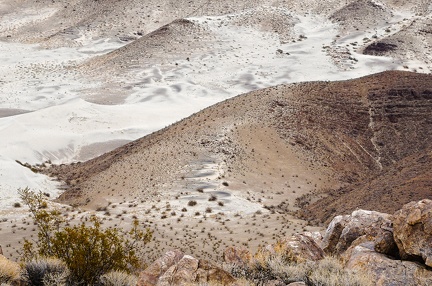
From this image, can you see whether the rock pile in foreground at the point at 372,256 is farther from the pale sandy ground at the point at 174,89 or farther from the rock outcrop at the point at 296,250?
the pale sandy ground at the point at 174,89

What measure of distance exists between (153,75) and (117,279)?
192 ft

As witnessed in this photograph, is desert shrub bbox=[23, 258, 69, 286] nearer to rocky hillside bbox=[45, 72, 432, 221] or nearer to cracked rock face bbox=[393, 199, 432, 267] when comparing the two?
cracked rock face bbox=[393, 199, 432, 267]

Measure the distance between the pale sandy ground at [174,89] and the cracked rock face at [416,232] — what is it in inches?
348

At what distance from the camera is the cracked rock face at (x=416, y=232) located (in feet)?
25.1

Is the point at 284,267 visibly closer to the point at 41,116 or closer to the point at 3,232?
the point at 3,232

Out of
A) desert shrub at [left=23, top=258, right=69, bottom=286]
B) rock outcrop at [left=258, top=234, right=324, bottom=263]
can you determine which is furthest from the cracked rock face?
desert shrub at [left=23, top=258, right=69, bottom=286]

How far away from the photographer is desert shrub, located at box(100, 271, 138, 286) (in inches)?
311

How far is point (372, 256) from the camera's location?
7969mm

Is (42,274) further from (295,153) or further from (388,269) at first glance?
(295,153)

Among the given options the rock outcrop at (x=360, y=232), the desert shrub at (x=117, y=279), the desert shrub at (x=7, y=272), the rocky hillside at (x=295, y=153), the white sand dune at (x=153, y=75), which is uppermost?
the desert shrub at (x=7, y=272)

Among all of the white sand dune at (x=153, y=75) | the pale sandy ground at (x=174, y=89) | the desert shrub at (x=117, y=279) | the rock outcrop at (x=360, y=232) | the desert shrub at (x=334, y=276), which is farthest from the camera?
the white sand dune at (x=153, y=75)

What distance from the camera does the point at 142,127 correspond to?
47312 mm

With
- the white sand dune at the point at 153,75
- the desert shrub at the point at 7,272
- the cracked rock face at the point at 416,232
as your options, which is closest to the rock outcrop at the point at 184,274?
the desert shrub at the point at 7,272

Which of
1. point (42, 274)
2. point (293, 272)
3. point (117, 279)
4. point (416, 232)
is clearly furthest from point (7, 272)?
point (416, 232)
